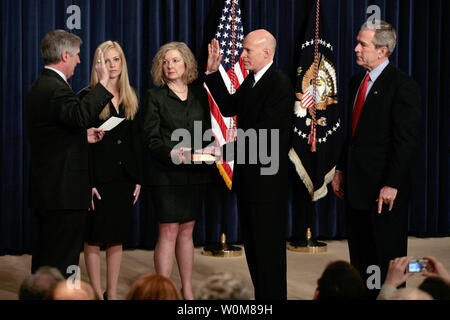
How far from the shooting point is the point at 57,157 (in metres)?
3.03

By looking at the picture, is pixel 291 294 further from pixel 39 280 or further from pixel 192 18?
pixel 192 18

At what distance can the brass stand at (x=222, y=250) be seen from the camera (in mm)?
5465

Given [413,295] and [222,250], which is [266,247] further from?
[222,250]

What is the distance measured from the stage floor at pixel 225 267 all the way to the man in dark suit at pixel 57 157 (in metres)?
0.97

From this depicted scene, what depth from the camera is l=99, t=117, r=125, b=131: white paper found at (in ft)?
11.3

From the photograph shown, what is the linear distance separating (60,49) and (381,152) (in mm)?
1712

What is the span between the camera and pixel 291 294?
4.02m

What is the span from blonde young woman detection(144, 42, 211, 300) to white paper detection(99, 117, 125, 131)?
0.19 meters

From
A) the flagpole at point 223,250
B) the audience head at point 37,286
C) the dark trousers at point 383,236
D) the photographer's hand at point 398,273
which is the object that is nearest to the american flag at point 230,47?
the flagpole at point 223,250

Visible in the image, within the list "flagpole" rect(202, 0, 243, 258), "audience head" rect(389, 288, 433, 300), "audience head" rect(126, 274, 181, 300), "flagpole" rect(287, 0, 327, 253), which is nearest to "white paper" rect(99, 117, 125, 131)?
"audience head" rect(126, 274, 181, 300)

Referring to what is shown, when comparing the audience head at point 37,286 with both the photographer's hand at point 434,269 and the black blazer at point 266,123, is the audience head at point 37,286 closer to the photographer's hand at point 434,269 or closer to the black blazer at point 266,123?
the photographer's hand at point 434,269

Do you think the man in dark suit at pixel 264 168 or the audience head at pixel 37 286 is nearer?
the audience head at pixel 37 286

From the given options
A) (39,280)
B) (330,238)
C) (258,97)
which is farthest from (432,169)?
(39,280)

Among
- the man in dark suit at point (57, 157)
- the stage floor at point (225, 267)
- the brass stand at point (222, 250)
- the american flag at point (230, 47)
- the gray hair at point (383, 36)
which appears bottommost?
the stage floor at point (225, 267)
